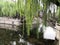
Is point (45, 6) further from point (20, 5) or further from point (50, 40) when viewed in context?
point (50, 40)

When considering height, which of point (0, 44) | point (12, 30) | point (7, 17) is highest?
point (7, 17)

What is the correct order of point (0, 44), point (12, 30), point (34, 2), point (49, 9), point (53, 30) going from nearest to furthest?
point (34, 2)
point (49, 9)
point (53, 30)
point (0, 44)
point (12, 30)

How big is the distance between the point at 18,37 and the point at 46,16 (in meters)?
4.05

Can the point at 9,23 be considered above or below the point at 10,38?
above

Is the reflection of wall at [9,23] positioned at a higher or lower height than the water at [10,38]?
higher

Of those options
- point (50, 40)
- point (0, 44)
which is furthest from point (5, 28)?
point (50, 40)

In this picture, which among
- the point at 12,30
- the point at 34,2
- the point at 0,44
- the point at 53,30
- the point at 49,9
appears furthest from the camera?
the point at 12,30

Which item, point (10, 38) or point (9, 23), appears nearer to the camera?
point (9, 23)

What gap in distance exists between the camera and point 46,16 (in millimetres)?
1521

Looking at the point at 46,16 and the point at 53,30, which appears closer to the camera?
the point at 46,16

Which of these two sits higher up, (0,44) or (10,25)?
(10,25)

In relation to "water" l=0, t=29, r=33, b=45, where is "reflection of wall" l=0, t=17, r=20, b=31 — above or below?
above

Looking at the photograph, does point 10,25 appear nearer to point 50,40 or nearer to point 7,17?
point 7,17

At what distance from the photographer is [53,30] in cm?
427
